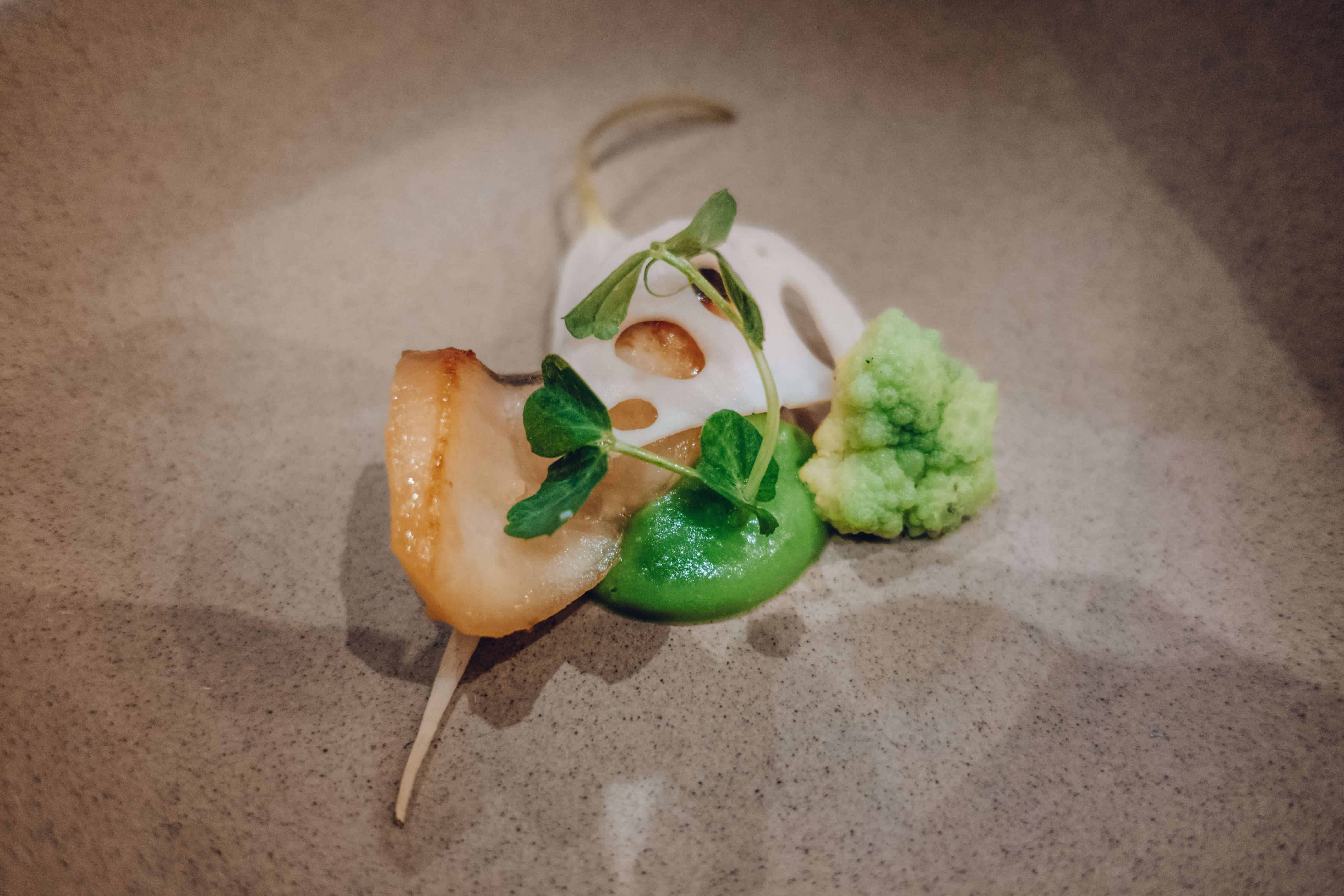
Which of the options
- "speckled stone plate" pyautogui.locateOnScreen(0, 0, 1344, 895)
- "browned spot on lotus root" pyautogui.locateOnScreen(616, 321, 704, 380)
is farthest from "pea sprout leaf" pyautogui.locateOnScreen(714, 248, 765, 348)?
"speckled stone plate" pyautogui.locateOnScreen(0, 0, 1344, 895)

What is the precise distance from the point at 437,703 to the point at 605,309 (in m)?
0.61

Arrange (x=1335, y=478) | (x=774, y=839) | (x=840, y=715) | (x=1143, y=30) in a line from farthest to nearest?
(x=1143, y=30) < (x=1335, y=478) < (x=840, y=715) < (x=774, y=839)

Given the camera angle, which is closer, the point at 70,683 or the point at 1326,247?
the point at 70,683

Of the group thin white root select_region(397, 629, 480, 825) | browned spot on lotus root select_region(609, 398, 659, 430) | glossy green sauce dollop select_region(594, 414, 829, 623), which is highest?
browned spot on lotus root select_region(609, 398, 659, 430)

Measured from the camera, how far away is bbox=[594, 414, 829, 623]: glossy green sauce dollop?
113cm

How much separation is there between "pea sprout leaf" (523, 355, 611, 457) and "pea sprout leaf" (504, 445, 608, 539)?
0.06ft

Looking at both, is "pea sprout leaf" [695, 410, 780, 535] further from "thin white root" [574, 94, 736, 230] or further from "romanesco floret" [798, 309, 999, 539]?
"thin white root" [574, 94, 736, 230]

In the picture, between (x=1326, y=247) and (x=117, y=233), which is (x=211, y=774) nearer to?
(x=117, y=233)

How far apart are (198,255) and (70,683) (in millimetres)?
849

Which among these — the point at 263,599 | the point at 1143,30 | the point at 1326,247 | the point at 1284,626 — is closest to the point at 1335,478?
the point at 1284,626

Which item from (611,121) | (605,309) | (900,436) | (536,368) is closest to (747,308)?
(605,309)

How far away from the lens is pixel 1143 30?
5.32 ft

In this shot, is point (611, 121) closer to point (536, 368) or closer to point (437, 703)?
point (536, 368)

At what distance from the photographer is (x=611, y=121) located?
5.93ft
